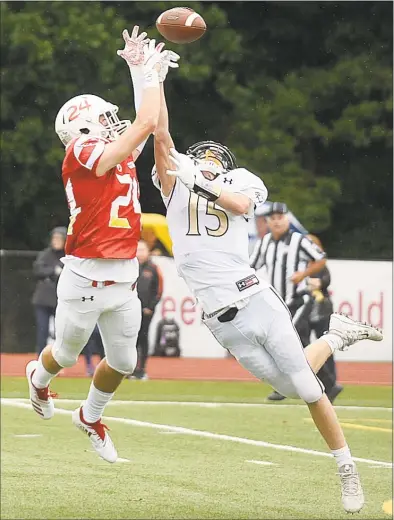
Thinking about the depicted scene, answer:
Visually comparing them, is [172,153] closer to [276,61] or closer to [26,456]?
[26,456]

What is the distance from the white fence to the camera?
17.6 m

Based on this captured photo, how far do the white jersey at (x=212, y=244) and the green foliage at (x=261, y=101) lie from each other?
1645 centimetres

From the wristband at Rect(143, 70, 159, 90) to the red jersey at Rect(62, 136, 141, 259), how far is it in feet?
1.35

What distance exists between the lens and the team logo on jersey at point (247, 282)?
6.36m

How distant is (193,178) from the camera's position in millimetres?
5992

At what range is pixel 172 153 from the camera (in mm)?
6098

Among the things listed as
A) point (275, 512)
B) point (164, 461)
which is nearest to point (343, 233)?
point (164, 461)

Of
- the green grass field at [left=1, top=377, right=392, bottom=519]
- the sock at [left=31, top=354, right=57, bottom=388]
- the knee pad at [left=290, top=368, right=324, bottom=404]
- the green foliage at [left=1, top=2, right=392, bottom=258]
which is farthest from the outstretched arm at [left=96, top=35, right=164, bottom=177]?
the green foliage at [left=1, top=2, right=392, bottom=258]

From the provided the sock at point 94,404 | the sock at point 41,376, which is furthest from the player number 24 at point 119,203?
the sock at point 94,404

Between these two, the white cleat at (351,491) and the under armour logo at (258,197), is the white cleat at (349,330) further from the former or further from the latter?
the under armour logo at (258,197)

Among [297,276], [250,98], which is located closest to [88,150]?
[297,276]

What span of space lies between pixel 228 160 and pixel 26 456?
355 cm

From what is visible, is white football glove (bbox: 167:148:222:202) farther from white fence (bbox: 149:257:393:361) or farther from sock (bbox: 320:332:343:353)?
white fence (bbox: 149:257:393:361)

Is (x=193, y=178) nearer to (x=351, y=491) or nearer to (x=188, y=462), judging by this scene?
(x=351, y=491)
